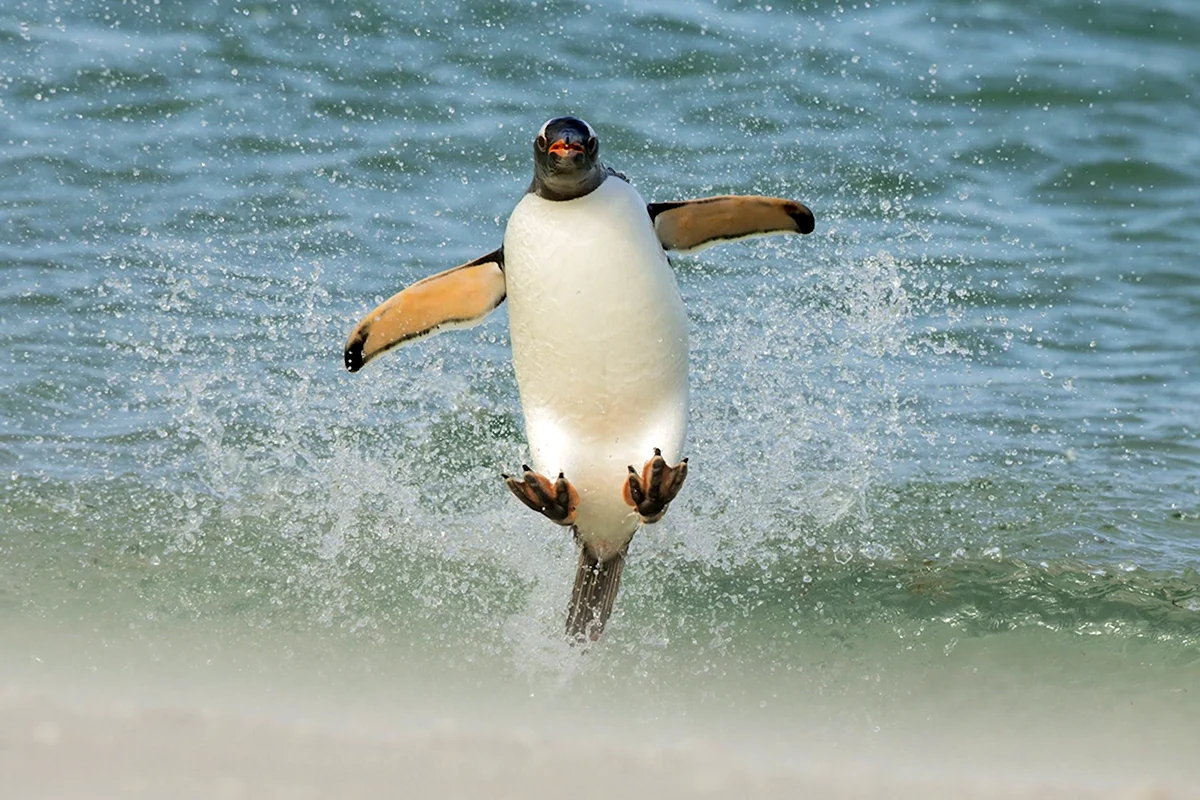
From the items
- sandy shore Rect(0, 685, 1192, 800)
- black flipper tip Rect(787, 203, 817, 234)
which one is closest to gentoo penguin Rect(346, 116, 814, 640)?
black flipper tip Rect(787, 203, 817, 234)

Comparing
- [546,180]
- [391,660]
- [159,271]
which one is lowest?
[159,271]

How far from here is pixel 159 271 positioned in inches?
252

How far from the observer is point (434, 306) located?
3674 millimetres

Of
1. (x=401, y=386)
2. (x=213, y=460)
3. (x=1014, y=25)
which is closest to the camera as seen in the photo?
(x=213, y=460)

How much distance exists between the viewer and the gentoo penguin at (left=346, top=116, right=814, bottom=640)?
3.40 meters

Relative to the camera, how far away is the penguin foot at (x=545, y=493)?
3.33 metres

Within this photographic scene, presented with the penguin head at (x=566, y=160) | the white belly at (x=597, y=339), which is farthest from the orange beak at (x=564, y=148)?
the white belly at (x=597, y=339)

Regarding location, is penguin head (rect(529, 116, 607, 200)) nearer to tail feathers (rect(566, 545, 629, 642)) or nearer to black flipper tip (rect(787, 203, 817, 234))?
black flipper tip (rect(787, 203, 817, 234))

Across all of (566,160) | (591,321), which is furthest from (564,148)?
(591,321)

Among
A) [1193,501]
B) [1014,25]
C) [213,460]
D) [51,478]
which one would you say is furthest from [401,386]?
[1014,25]

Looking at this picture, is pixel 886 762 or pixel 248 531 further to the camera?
pixel 248 531

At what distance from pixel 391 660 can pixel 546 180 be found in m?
1.30

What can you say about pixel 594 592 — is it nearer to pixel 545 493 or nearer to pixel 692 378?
pixel 545 493

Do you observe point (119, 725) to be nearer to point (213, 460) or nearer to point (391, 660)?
point (391, 660)
